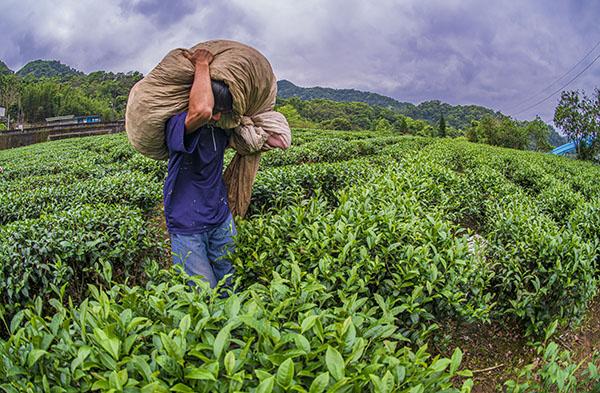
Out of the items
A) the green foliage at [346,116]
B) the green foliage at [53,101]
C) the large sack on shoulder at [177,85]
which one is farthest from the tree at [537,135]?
the green foliage at [53,101]

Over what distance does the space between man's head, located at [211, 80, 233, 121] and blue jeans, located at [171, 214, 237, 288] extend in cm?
65

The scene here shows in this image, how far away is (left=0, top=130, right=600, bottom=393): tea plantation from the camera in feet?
3.67

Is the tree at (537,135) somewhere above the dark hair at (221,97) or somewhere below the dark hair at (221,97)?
above

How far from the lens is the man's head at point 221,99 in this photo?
2.21 metres

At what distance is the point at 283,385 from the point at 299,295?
0.51 m

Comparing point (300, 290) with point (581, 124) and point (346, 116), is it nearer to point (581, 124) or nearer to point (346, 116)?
point (581, 124)

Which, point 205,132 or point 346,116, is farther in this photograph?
point 346,116

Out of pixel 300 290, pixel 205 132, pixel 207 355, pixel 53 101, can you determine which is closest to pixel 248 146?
pixel 205 132

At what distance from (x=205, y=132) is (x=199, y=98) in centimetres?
28

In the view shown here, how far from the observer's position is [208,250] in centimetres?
253

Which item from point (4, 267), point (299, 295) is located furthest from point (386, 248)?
point (4, 267)

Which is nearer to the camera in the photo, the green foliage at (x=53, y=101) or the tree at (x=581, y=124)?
the tree at (x=581, y=124)

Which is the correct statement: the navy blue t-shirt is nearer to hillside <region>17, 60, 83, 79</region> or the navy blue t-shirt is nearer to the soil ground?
the soil ground

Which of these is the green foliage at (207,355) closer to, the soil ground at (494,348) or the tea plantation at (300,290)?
the tea plantation at (300,290)
